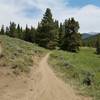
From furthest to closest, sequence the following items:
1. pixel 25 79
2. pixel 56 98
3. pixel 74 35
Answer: pixel 74 35
pixel 25 79
pixel 56 98

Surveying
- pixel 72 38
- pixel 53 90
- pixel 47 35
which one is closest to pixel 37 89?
pixel 53 90

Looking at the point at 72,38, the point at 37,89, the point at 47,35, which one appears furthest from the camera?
the point at 72,38

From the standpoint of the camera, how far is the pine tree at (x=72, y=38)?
78.6 meters

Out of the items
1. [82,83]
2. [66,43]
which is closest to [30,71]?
[82,83]

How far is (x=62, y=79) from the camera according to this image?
88.1 feet

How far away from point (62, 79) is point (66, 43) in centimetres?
5299

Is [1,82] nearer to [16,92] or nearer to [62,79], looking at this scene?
[16,92]

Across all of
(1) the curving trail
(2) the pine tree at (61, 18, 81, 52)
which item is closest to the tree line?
(2) the pine tree at (61, 18, 81, 52)

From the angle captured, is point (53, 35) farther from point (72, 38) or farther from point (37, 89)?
point (37, 89)

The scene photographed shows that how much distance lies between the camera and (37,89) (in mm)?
21969

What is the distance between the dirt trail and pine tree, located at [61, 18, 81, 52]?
52.3 m

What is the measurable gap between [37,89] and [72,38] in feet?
190

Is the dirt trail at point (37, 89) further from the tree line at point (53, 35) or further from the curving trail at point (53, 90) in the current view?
the tree line at point (53, 35)

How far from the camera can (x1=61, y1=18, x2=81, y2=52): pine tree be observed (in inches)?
3093
